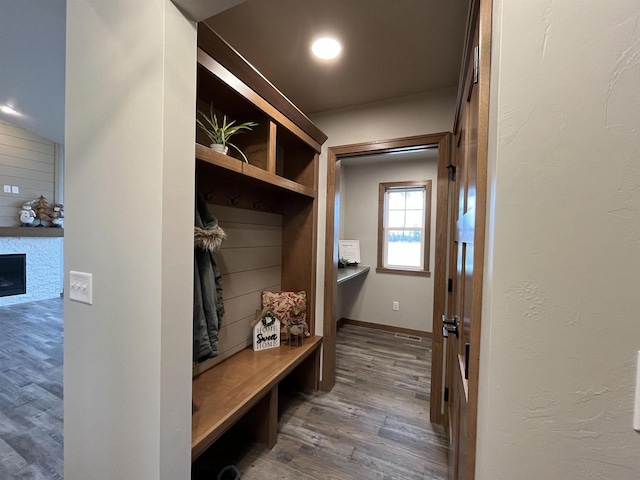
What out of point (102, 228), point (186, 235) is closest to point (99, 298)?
point (102, 228)

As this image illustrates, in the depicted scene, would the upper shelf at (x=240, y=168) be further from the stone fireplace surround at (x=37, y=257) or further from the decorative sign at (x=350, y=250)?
the stone fireplace surround at (x=37, y=257)

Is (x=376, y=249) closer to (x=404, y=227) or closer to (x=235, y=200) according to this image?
(x=404, y=227)

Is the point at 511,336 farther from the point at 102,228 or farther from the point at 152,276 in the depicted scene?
the point at 102,228

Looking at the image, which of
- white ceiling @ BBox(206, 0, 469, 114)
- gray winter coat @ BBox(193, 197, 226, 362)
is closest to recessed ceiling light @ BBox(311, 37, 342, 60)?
white ceiling @ BBox(206, 0, 469, 114)

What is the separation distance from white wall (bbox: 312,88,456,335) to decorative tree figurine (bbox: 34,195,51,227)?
5.86m

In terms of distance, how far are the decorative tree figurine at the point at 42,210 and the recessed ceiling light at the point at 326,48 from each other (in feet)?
20.6

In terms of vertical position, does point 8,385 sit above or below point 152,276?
below

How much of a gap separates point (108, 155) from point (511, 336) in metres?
1.37

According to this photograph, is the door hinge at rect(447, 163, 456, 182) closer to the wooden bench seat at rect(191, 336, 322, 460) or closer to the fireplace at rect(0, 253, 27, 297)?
the wooden bench seat at rect(191, 336, 322, 460)

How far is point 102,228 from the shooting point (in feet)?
3.29

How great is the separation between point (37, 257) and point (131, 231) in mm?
6215

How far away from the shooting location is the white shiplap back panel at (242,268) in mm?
1826

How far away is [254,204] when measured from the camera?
2066mm

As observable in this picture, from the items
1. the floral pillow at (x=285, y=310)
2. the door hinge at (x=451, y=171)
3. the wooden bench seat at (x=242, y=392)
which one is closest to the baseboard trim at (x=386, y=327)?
the wooden bench seat at (x=242, y=392)
